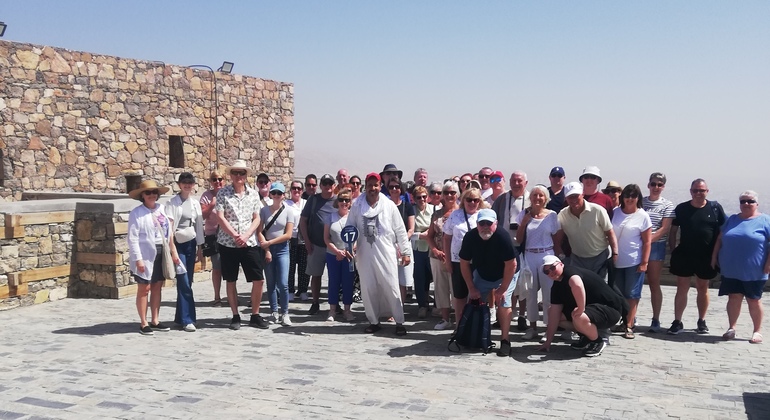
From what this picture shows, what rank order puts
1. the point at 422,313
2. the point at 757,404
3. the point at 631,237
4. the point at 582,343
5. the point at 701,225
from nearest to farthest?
the point at 757,404
the point at 582,343
the point at 631,237
the point at 701,225
the point at 422,313

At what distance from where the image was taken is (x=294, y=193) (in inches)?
368

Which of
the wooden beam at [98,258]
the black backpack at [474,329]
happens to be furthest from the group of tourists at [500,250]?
the wooden beam at [98,258]

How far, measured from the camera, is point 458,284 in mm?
7309

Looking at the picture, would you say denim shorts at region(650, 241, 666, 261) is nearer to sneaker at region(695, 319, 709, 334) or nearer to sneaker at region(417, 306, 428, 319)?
sneaker at region(695, 319, 709, 334)

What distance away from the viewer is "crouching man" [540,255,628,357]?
668 centimetres

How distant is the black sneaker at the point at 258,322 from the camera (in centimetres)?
796

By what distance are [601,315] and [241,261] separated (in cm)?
373

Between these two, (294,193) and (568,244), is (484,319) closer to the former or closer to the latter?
(568,244)

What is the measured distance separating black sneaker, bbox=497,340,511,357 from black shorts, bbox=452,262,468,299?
26.4 inches

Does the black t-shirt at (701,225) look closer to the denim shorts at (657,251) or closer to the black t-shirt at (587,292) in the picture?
the denim shorts at (657,251)

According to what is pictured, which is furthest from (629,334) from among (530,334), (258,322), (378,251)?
(258,322)

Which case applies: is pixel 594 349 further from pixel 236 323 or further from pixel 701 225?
pixel 236 323

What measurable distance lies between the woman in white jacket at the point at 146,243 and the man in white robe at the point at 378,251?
1998 millimetres

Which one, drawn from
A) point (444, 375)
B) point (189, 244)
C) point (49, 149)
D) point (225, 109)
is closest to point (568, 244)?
point (444, 375)
